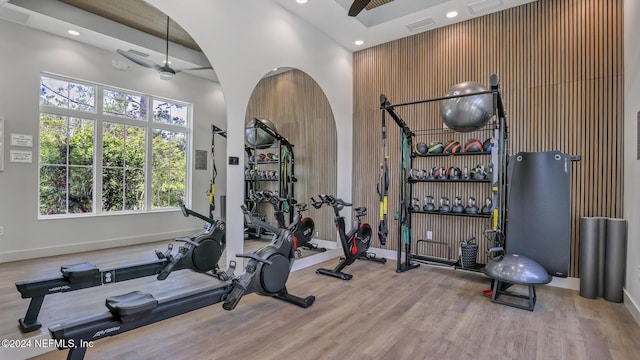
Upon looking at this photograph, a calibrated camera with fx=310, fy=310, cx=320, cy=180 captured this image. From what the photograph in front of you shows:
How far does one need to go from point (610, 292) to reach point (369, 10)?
→ 542 cm

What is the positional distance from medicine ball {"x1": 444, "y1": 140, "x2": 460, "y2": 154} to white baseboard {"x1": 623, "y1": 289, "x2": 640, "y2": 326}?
2618 millimetres

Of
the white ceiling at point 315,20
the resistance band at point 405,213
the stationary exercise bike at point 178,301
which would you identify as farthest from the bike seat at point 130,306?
the resistance band at point 405,213

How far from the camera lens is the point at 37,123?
10.1 feet

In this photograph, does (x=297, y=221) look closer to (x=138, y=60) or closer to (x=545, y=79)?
(x=138, y=60)

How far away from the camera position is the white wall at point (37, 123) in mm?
2889

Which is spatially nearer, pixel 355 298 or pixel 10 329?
pixel 10 329

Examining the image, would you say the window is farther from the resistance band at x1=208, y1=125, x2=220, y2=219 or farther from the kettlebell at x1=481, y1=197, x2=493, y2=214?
the kettlebell at x1=481, y1=197, x2=493, y2=214

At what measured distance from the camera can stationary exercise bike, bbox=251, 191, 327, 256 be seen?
447 cm

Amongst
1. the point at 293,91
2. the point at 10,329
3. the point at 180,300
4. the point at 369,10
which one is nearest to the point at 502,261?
the point at 180,300

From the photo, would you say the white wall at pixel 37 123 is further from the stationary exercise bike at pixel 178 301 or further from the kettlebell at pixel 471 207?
the kettlebell at pixel 471 207

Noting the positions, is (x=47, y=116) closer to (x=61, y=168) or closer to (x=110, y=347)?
(x=61, y=168)

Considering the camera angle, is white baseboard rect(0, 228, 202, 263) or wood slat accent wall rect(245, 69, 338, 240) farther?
wood slat accent wall rect(245, 69, 338, 240)

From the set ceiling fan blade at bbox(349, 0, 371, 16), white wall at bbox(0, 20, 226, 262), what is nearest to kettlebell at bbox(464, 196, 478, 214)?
ceiling fan blade at bbox(349, 0, 371, 16)

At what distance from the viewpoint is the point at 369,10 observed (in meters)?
5.50
